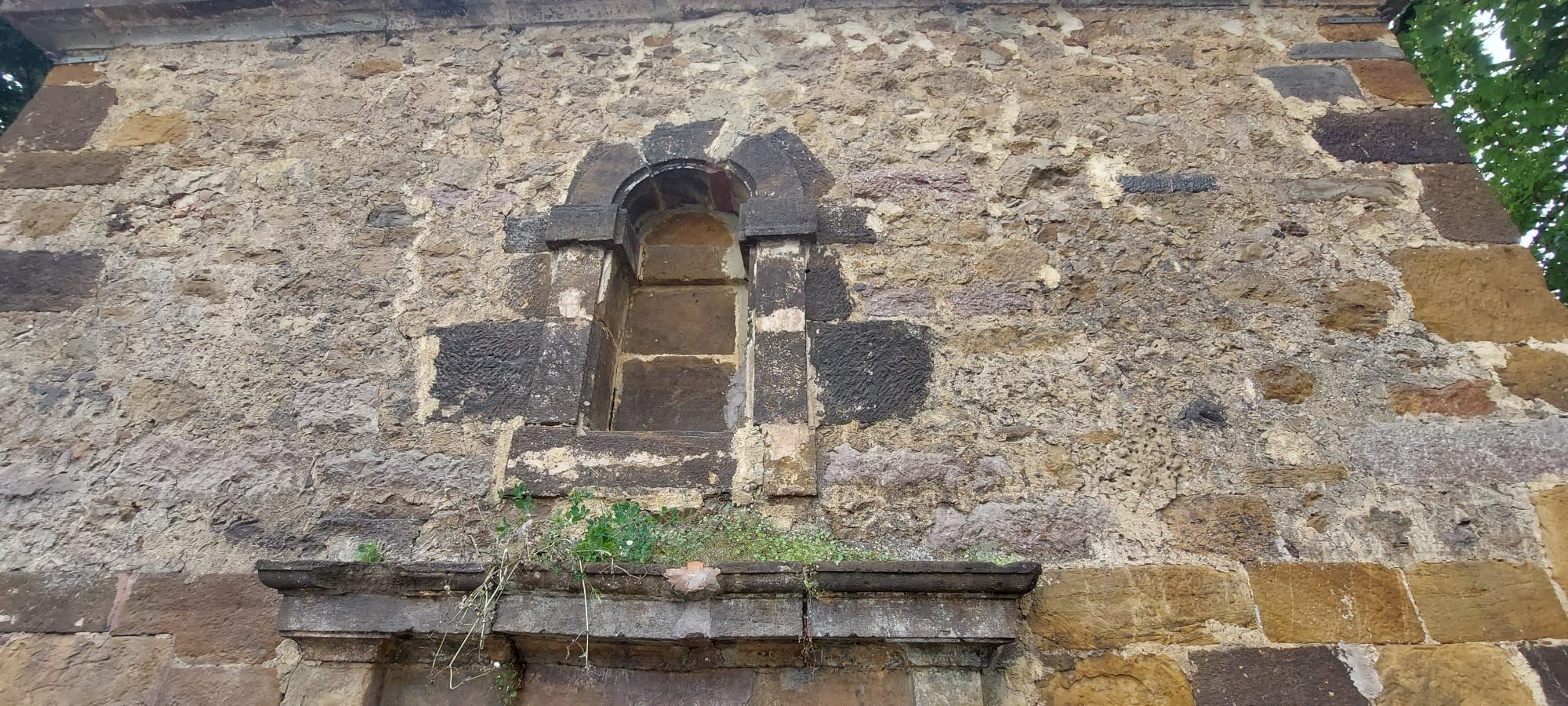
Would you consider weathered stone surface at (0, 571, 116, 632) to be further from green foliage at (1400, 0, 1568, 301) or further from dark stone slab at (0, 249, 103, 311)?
green foliage at (1400, 0, 1568, 301)

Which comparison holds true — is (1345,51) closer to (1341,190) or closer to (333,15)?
(1341,190)

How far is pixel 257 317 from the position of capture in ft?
10.1

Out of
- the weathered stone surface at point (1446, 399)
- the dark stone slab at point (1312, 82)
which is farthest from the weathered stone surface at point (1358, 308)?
the dark stone slab at point (1312, 82)

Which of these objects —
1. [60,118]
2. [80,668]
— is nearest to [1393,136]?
[80,668]

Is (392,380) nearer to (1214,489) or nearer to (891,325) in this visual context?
(891,325)

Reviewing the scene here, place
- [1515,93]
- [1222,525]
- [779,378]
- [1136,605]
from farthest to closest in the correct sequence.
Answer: [1515,93] < [779,378] < [1222,525] < [1136,605]

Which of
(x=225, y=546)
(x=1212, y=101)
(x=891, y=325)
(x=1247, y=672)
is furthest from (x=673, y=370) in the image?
(x=1212, y=101)

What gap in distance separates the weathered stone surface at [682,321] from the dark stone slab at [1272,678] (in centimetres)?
192

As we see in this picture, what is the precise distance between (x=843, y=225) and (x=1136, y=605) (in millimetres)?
1685

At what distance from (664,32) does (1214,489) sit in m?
3.09

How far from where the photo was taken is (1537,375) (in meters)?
2.71

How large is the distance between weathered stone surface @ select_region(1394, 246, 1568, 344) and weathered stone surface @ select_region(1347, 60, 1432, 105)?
0.82 meters

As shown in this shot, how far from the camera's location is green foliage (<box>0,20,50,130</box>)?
4.54 meters

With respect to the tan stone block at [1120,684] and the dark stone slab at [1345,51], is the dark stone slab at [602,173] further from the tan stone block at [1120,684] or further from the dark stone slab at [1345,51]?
the dark stone slab at [1345,51]
